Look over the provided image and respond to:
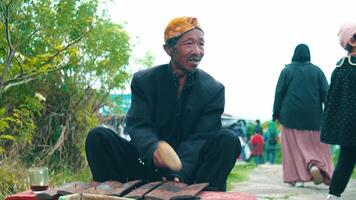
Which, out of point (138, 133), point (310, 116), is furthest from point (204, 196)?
point (310, 116)

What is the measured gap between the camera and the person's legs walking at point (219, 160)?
3.75 m

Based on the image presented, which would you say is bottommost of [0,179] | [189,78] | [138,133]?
[0,179]

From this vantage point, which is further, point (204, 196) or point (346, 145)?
point (346, 145)

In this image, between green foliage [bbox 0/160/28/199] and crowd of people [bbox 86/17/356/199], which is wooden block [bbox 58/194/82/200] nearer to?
crowd of people [bbox 86/17/356/199]

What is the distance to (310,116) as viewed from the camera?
31.9ft

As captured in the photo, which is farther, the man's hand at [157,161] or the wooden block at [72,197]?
the man's hand at [157,161]

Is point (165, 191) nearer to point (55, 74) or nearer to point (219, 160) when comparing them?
point (219, 160)

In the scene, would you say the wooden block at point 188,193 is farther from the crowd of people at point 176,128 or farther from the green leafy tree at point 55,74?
the green leafy tree at point 55,74

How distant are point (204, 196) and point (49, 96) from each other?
6.07 meters

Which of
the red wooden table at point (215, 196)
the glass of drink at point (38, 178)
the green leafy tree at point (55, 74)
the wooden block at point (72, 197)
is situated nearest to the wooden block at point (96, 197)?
the wooden block at point (72, 197)

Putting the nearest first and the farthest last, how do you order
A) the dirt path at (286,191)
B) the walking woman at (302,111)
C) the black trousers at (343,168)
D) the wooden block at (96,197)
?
the wooden block at (96,197) → the black trousers at (343,168) → the dirt path at (286,191) → the walking woman at (302,111)

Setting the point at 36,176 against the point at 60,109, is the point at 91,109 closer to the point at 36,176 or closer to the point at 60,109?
the point at 60,109

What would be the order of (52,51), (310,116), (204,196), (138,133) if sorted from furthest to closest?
(310,116) < (52,51) < (138,133) < (204,196)

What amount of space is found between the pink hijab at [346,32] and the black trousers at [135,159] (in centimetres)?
309
